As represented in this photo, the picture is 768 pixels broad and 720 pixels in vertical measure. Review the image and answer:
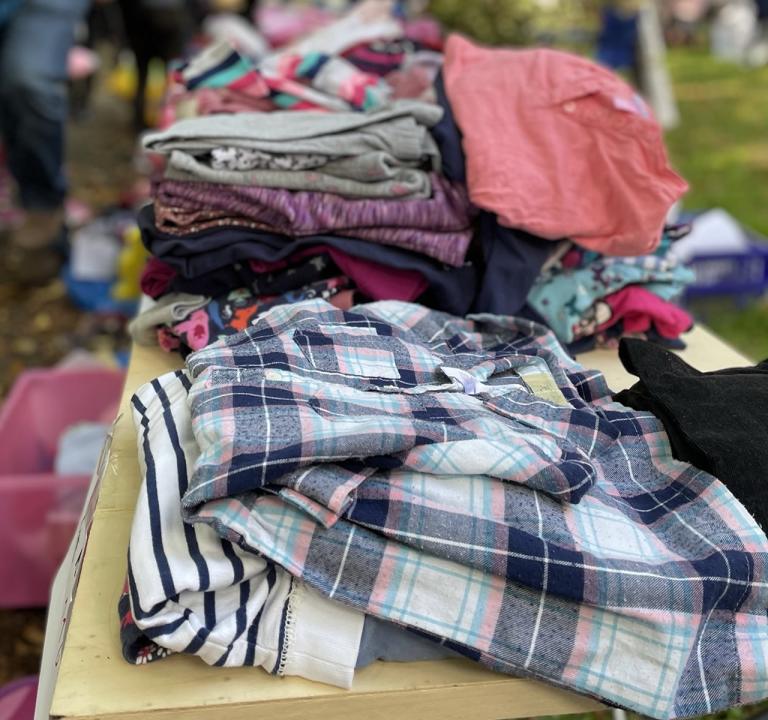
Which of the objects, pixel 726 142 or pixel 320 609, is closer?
pixel 320 609

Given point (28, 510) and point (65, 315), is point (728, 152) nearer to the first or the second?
point (65, 315)

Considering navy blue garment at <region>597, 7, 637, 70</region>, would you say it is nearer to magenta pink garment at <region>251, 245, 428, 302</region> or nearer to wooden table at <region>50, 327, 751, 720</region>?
magenta pink garment at <region>251, 245, 428, 302</region>

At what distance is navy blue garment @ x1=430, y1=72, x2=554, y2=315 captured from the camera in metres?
1.12

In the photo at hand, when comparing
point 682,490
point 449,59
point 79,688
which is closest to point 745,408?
point 682,490

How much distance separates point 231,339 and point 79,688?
1.26 ft

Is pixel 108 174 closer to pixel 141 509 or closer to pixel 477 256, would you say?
pixel 477 256

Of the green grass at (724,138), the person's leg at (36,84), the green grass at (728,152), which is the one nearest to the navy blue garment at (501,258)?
the green grass at (728,152)

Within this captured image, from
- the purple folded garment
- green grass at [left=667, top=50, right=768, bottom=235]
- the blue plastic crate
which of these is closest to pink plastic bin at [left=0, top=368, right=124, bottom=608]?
the purple folded garment

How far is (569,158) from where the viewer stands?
115 centimetres

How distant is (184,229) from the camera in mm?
1098

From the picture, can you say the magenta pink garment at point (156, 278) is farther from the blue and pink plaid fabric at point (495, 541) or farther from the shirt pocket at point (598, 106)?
the shirt pocket at point (598, 106)

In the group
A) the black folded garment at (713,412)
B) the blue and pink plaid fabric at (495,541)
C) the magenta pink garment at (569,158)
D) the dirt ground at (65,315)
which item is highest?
the magenta pink garment at (569,158)

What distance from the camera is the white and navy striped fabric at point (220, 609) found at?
66 cm

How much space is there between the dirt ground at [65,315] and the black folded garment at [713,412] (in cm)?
113
